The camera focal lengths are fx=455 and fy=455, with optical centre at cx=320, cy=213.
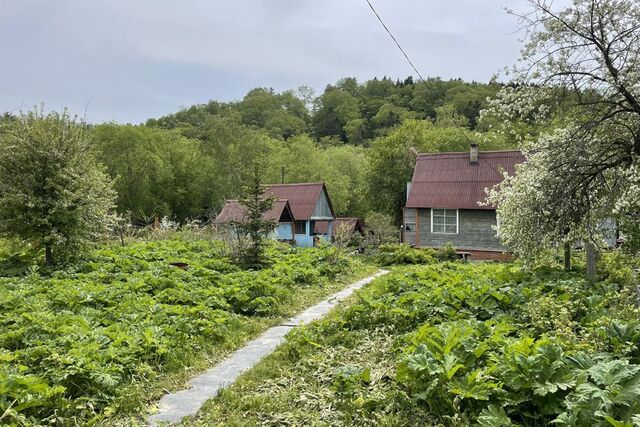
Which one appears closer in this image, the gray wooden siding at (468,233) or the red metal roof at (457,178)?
the gray wooden siding at (468,233)

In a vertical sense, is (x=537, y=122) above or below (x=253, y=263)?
above

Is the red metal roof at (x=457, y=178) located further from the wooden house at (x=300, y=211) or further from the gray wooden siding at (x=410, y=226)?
the wooden house at (x=300, y=211)

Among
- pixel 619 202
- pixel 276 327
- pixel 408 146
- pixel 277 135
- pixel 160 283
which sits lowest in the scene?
pixel 276 327

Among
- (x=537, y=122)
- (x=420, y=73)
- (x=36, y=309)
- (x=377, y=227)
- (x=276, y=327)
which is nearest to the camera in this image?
(x=36, y=309)

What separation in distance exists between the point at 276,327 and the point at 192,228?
14467mm

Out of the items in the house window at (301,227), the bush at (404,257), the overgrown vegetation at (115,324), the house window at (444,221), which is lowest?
the bush at (404,257)

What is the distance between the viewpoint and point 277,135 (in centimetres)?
5728

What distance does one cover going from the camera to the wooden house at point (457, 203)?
22484 mm

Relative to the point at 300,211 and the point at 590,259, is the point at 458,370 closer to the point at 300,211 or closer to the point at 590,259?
the point at 590,259

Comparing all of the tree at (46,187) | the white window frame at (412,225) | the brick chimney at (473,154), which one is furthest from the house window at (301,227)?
the tree at (46,187)

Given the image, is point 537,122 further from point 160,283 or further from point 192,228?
point 192,228

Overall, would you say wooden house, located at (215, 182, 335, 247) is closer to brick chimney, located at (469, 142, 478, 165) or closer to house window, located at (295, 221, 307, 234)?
house window, located at (295, 221, 307, 234)

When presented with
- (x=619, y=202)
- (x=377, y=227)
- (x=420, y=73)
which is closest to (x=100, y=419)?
(x=619, y=202)

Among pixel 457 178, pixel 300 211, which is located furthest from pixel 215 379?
pixel 300 211
